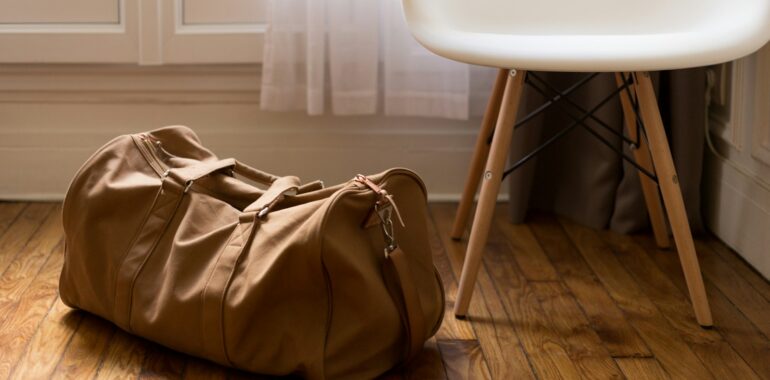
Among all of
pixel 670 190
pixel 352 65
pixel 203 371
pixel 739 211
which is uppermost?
pixel 352 65

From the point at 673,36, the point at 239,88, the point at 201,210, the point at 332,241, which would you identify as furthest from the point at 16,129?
the point at 673,36

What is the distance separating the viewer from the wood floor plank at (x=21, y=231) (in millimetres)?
1868

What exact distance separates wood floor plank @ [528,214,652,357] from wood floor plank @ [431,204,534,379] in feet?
0.44

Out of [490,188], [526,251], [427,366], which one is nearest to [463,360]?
[427,366]

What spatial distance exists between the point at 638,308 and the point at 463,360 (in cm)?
36

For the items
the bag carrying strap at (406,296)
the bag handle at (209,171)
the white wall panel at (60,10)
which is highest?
the white wall panel at (60,10)

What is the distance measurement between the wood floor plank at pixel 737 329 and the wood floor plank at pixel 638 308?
7 centimetres

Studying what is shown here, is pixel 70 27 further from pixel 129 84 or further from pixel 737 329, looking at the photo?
pixel 737 329

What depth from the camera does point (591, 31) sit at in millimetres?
1817

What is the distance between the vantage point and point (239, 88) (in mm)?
2193

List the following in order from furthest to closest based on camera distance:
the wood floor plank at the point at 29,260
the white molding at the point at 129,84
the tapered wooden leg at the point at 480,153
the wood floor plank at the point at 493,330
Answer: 1. the white molding at the point at 129,84
2. the tapered wooden leg at the point at 480,153
3. the wood floor plank at the point at 29,260
4. the wood floor plank at the point at 493,330

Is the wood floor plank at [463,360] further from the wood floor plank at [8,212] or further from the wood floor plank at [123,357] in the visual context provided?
the wood floor plank at [8,212]

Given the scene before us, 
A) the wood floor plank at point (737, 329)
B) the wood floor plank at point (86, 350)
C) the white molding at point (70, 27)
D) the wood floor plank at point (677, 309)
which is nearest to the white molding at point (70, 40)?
the white molding at point (70, 27)

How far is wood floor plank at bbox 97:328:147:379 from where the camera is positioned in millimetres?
1416
